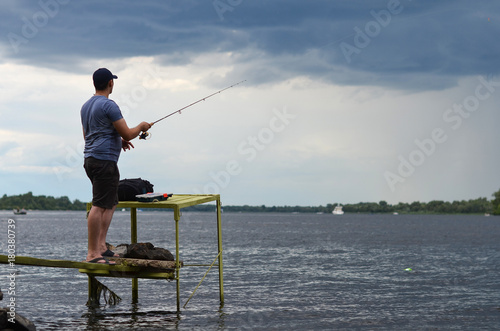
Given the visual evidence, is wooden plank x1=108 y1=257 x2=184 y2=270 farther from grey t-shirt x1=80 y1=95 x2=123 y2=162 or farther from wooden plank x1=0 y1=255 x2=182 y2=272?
grey t-shirt x1=80 y1=95 x2=123 y2=162

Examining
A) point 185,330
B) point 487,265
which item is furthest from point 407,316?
point 487,265

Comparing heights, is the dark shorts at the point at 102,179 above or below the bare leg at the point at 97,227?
above

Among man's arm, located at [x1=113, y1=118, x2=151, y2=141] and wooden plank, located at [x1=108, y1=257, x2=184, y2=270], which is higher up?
man's arm, located at [x1=113, y1=118, x2=151, y2=141]

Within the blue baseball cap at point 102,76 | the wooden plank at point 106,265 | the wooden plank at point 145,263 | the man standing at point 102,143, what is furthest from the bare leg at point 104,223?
the blue baseball cap at point 102,76

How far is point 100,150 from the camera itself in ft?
32.3

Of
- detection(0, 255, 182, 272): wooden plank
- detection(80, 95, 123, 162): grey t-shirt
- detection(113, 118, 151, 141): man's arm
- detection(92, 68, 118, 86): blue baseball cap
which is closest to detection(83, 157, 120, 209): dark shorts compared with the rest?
detection(80, 95, 123, 162): grey t-shirt

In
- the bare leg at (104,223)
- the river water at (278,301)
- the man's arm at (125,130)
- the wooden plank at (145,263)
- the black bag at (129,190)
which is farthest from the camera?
the river water at (278,301)

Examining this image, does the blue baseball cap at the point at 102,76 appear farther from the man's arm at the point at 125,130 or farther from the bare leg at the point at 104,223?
the bare leg at the point at 104,223

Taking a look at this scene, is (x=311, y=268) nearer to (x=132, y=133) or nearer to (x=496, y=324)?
(x=496, y=324)

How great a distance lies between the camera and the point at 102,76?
390 inches

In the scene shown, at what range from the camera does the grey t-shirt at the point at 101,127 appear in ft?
32.0

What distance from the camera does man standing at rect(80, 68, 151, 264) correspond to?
9789mm

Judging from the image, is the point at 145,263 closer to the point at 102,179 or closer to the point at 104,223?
the point at 104,223

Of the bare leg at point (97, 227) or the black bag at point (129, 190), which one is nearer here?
the bare leg at point (97, 227)
